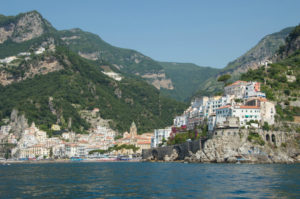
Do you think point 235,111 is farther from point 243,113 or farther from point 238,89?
point 238,89

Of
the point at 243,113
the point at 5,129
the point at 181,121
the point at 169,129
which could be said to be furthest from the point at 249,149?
the point at 5,129

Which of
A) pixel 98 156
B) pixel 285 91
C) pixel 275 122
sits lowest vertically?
pixel 98 156

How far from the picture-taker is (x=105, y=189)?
47.0 m

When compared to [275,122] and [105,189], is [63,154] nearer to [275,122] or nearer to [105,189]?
[275,122]

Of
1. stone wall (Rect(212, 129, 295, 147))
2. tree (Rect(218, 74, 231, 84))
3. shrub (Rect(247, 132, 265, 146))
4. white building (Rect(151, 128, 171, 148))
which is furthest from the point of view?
white building (Rect(151, 128, 171, 148))

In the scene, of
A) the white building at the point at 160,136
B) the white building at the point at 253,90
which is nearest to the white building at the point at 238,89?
the white building at the point at 253,90

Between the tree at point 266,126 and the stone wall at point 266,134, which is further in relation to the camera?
the tree at point 266,126

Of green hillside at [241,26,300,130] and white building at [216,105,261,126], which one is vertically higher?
green hillside at [241,26,300,130]

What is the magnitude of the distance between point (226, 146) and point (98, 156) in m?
90.5

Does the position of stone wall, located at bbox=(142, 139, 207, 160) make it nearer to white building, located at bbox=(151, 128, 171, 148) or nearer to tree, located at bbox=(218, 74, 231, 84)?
white building, located at bbox=(151, 128, 171, 148)

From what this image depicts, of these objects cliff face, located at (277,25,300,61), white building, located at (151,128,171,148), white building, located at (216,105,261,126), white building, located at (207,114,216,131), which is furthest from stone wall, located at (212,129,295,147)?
cliff face, located at (277,25,300,61)

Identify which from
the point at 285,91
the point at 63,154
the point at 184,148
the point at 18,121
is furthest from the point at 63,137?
the point at 285,91

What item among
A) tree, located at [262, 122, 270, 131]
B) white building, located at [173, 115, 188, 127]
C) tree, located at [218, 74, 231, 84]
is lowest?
tree, located at [262, 122, 270, 131]

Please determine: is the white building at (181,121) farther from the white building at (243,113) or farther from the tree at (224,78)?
the white building at (243,113)
